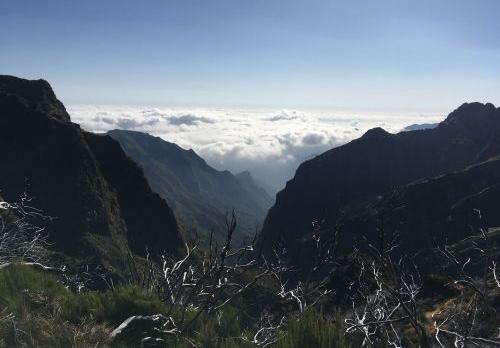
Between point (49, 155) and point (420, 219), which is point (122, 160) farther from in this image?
point (420, 219)

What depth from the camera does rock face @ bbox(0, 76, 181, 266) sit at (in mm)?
115188

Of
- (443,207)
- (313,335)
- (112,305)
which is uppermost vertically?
(313,335)

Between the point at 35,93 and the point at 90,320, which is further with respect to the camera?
the point at 35,93

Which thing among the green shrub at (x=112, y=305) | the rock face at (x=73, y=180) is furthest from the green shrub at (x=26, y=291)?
the rock face at (x=73, y=180)

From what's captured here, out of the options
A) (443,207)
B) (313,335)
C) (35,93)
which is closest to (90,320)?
(313,335)

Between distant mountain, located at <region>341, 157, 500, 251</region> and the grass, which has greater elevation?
the grass

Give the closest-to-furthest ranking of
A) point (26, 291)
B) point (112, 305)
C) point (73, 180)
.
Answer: point (26, 291) → point (112, 305) → point (73, 180)

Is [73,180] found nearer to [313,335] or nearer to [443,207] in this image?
[443,207]

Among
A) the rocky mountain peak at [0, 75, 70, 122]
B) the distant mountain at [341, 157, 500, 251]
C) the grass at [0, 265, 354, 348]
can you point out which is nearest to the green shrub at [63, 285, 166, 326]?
the grass at [0, 265, 354, 348]

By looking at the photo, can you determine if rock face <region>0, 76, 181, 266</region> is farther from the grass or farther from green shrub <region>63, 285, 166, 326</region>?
green shrub <region>63, 285, 166, 326</region>

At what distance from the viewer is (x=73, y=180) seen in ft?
417

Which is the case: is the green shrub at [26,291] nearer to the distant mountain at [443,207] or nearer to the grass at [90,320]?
the grass at [90,320]

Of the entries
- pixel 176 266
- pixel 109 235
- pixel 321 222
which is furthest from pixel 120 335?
pixel 109 235

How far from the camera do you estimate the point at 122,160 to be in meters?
153
